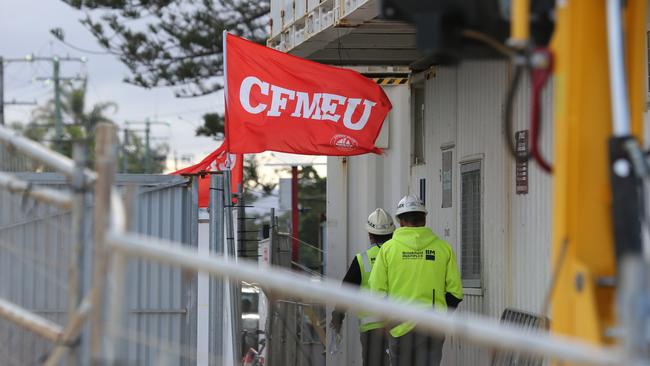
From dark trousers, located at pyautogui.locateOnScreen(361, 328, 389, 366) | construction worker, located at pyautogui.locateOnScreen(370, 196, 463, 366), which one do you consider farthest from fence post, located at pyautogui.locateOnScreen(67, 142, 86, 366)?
dark trousers, located at pyautogui.locateOnScreen(361, 328, 389, 366)

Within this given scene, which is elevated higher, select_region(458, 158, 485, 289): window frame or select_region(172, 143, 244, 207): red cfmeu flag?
select_region(172, 143, 244, 207): red cfmeu flag

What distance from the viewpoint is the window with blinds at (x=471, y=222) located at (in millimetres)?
11023

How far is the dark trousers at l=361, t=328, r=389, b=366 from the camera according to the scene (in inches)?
432

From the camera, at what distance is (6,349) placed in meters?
6.02

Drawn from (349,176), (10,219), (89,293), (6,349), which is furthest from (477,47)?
(349,176)

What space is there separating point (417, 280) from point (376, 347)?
1293 mm

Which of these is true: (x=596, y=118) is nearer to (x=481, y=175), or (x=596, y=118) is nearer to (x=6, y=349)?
(x=6, y=349)

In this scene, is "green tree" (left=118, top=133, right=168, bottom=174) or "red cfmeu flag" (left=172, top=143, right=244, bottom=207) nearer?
"red cfmeu flag" (left=172, top=143, right=244, bottom=207)

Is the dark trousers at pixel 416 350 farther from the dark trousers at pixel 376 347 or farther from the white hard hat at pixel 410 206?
the white hard hat at pixel 410 206

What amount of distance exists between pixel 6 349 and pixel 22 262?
1496mm

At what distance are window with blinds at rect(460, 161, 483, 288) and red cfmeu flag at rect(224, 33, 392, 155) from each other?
3.39 feet

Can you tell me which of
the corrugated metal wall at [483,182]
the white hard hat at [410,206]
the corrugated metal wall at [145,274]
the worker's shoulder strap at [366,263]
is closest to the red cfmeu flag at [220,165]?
the corrugated metal wall at [483,182]

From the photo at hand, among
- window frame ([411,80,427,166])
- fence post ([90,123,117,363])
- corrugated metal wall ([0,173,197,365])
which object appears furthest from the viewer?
window frame ([411,80,427,166])

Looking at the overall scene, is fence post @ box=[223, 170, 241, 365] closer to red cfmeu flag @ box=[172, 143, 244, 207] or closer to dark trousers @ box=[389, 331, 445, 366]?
dark trousers @ box=[389, 331, 445, 366]
